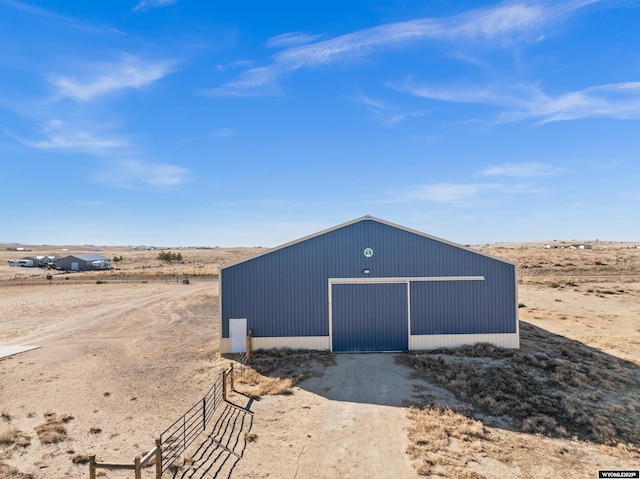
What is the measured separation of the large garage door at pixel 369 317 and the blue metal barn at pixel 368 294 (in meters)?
0.05

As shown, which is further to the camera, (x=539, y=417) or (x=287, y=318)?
(x=287, y=318)

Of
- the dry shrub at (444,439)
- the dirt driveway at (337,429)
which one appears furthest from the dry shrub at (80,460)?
the dry shrub at (444,439)

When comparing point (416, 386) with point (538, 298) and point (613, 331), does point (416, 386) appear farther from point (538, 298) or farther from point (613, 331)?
point (538, 298)

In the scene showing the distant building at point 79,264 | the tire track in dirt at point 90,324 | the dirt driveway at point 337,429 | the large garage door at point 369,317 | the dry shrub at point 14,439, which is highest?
the distant building at point 79,264

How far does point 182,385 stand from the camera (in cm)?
1596

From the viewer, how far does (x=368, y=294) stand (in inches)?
797

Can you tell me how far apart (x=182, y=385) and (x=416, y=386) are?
9.45 metres

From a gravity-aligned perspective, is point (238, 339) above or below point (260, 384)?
above

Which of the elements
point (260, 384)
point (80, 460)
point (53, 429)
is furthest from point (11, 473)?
point (260, 384)

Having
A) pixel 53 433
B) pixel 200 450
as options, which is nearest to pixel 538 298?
pixel 200 450

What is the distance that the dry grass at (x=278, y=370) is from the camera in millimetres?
15438

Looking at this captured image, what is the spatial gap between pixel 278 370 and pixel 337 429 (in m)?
5.97

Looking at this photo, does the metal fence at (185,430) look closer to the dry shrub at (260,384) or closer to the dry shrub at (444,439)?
the dry shrub at (260,384)

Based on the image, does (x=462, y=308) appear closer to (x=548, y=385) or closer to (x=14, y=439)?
(x=548, y=385)
